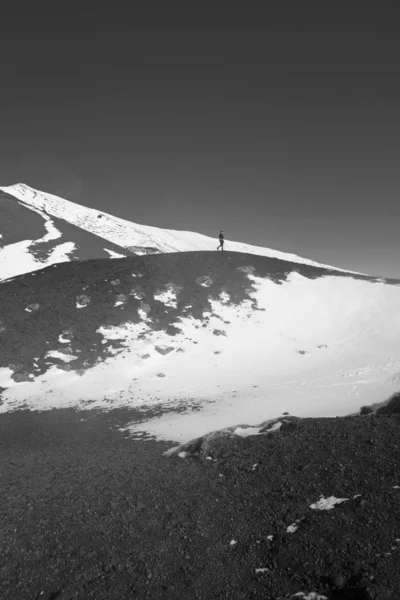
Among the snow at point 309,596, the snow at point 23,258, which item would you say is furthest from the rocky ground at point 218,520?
the snow at point 23,258

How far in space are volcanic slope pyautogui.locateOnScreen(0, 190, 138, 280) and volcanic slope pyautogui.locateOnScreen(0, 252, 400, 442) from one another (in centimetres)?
3257

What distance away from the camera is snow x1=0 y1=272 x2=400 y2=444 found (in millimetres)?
20375

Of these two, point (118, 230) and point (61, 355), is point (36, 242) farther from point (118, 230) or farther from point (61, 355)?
point (118, 230)

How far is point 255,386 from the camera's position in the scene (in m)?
25.0

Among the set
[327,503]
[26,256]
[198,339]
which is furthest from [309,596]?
[26,256]

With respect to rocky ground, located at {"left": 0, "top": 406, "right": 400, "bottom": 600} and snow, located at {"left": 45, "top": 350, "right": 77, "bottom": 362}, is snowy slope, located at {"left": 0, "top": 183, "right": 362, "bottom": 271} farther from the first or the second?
rocky ground, located at {"left": 0, "top": 406, "right": 400, "bottom": 600}

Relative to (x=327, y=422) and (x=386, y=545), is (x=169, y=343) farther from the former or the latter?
(x=386, y=545)

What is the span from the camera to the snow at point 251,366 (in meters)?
20.4

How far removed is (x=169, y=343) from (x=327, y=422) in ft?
63.9

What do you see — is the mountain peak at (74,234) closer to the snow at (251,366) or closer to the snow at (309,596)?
the snow at (251,366)

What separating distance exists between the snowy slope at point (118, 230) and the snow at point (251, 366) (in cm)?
10134

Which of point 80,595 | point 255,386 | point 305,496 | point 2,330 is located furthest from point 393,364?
point 2,330

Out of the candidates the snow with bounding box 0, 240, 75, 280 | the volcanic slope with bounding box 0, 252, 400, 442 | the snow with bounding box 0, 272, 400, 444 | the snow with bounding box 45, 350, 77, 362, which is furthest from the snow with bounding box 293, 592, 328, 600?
the snow with bounding box 0, 240, 75, 280

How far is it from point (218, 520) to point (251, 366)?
20718mm
